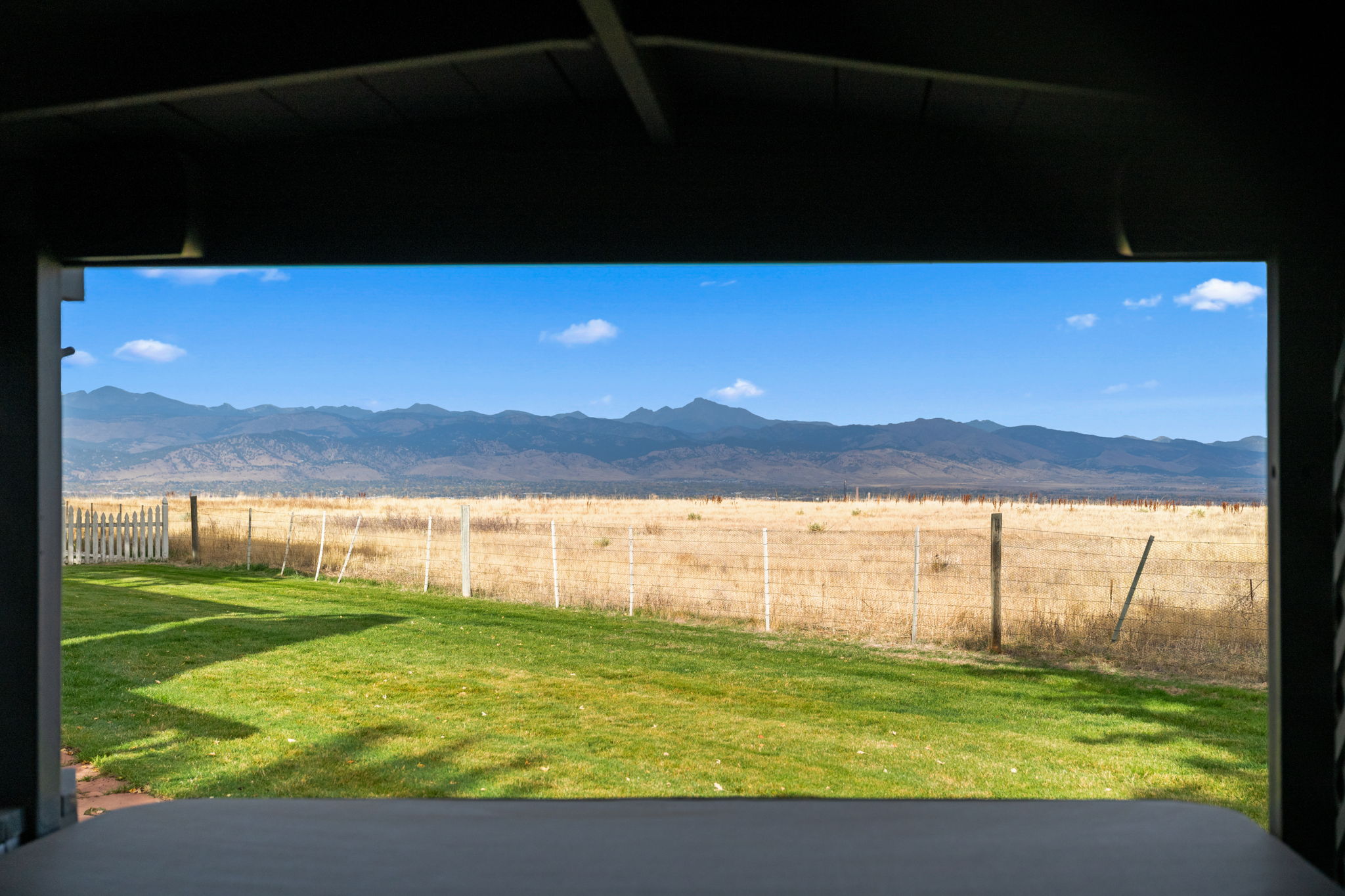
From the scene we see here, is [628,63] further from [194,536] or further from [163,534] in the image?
[163,534]

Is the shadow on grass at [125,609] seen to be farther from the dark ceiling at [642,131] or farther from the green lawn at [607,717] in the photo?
the dark ceiling at [642,131]

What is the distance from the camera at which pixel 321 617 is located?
7.84 metres

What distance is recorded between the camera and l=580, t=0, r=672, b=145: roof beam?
1.44m

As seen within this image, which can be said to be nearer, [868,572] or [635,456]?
[868,572]

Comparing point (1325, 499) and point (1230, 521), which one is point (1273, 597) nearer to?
point (1325, 499)

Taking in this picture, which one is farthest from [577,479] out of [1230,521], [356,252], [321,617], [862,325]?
[356,252]

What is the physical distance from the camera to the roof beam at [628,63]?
144cm

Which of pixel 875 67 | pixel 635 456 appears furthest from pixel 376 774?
pixel 635 456

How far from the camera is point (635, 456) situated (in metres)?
90.8

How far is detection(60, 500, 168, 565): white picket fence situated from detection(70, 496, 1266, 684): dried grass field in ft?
1.23

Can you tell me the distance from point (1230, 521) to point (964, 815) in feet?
69.3

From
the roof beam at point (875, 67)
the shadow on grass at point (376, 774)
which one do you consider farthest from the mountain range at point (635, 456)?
the roof beam at point (875, 67)

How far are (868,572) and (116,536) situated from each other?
1068cm

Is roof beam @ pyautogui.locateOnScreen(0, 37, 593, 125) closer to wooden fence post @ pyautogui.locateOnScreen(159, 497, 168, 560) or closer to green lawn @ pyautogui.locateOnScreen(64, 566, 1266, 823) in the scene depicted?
green lawn @ pyautogui.locateOnScreen(64, 566, 1266, 823)
